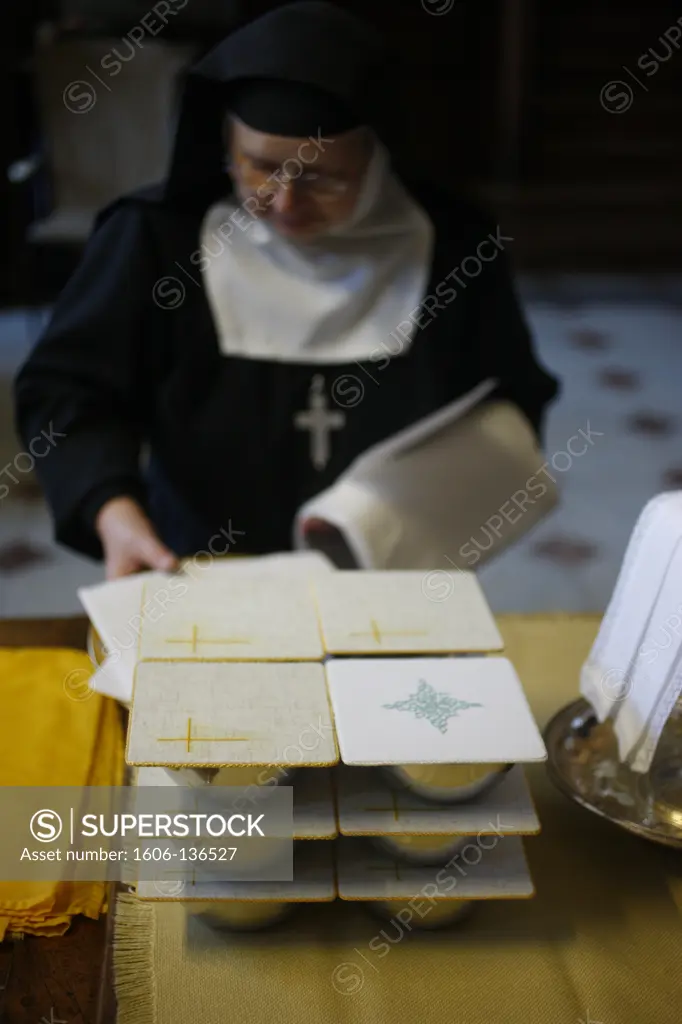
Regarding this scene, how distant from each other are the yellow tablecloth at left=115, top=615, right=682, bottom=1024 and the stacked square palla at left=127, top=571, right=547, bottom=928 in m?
0.03

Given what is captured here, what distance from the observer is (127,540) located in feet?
4.67

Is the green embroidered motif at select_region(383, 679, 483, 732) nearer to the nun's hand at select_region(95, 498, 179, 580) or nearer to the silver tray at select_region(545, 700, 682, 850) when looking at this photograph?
the silver tray at select_region(545, 700, 682, 850)

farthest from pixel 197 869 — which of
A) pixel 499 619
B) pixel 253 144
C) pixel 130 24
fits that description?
pixel 130 24

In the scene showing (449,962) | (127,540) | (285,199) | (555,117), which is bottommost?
(555,117)

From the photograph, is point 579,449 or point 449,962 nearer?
point 449,962

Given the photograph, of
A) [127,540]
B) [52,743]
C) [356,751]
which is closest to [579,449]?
[127,540]

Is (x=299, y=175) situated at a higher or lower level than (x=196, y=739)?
higher

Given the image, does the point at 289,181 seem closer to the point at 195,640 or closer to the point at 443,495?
the point at 443,495

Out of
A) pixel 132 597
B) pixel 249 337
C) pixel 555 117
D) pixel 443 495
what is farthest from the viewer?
pixel 555 117

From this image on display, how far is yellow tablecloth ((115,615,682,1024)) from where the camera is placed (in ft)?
2.79

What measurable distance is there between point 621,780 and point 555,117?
5637mm

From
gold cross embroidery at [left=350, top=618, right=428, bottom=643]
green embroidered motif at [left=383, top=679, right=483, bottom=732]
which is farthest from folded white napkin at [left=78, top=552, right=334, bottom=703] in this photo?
green embroidered motif at [left=383, top=679, right=483, bottom=732]

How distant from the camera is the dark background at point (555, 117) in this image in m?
5.78

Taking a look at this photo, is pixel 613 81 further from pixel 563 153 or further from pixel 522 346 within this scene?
pixel 522 346
